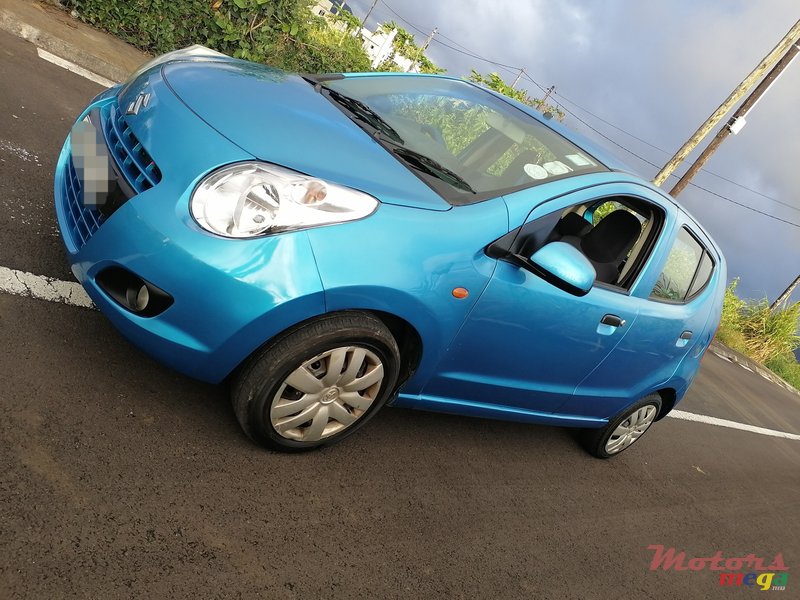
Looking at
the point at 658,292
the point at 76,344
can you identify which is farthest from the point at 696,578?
the point at 76,344

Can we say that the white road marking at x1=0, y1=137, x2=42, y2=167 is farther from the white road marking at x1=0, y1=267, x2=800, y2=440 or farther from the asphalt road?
the white road marking at x1=0, y1=267, x2=800, y2=440

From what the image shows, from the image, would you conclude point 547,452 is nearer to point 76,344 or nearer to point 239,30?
point 76,344

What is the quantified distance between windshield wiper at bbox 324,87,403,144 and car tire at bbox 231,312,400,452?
103cm

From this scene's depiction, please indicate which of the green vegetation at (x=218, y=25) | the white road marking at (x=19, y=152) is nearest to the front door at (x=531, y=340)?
the white road marking at (x=19, y=152)

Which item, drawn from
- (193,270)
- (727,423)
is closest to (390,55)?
(727,423)

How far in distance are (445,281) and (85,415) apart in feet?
4.74

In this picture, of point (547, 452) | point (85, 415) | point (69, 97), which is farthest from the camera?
point (69, 97)

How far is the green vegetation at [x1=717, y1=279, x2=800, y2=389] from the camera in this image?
16.1 m

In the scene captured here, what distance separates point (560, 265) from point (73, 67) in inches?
227

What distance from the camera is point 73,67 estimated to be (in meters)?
6.36

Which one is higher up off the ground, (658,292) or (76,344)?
(658,292)

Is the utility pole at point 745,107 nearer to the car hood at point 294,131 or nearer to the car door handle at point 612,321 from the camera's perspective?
the car door handle at point 612,321

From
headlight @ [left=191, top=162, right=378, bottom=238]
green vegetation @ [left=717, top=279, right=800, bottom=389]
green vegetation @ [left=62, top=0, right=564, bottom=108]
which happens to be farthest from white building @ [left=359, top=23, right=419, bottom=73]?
green vegetation @ [left=717, top=279, right=800, bottom=389]

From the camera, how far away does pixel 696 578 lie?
3.81 m
